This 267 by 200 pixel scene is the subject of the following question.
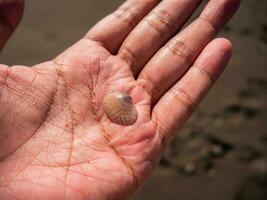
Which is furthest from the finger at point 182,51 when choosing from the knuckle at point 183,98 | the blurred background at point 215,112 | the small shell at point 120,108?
the blurred background at point 215,112

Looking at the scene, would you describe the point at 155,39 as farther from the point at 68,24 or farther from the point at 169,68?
the point at 68,24

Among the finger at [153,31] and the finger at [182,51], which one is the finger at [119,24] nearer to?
the finger at [153,31]

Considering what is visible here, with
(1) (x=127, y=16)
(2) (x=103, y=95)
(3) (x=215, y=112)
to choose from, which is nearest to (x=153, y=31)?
(1) (x=127, y=16)

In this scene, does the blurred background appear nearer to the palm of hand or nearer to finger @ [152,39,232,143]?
finger @ [152,39,232,143]

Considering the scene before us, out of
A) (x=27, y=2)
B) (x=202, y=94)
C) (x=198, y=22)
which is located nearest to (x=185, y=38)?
(x=198, y=22)

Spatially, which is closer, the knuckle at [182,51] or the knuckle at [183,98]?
the knuckle at [183,98]

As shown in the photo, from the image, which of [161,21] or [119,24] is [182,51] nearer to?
[161,21]

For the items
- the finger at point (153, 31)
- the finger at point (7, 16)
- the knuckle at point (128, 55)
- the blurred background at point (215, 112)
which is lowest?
the blurred background at point (215, 112)

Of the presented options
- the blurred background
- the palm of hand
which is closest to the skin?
the palm of hand
